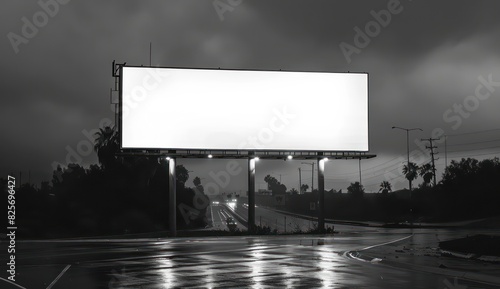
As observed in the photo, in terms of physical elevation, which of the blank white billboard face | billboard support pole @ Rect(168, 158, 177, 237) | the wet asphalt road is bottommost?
the wet asphalt road

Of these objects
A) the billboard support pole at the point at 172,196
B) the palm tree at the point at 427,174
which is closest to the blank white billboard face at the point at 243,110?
the billboard support pole at the point at 172,196

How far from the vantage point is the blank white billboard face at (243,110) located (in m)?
47.9

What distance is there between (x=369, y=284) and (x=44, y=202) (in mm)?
77884

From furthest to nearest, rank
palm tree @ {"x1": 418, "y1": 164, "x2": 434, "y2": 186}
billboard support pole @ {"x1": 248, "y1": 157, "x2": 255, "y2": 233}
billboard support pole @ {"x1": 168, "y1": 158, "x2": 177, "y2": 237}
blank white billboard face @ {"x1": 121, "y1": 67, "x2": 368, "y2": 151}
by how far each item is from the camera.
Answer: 1. palm tree @ {"x1": 418, "y1": 164, "x2": 434, "y2": 186}
2. billboard support pole @ {"x1": 248, "y1": 157, "x2": 255, "y2": 233}
3. blank white billboard face @ {"x1": 121, "y1": 67, "x2": 368, "y2": 151}
4. billboard support pole @ {"x1": 168, "y1": 158, "x2": 177, "y2": 237}

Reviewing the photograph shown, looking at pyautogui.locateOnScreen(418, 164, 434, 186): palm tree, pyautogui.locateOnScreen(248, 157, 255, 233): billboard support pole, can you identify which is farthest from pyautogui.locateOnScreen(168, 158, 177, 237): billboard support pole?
pyautogui.locateOnScreen(418, 164, 434, 186): palm tree

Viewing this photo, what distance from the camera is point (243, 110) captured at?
48.9 m

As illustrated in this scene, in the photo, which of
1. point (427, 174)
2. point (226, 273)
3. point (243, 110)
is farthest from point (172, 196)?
point (427, 174)

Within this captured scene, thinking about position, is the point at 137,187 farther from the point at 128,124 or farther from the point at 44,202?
the point at 128,124

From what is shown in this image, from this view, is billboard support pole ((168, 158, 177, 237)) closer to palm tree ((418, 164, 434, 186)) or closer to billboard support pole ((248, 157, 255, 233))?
billboard support pole ((248, 157, 255, 233))

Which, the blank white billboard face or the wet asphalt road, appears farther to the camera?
the blank white billboard face

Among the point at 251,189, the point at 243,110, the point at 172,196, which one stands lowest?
the point at 172,196

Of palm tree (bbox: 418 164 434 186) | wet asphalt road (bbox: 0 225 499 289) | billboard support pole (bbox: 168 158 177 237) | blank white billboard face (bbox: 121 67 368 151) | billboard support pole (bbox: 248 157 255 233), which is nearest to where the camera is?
wet asphalt road (bbox: 0 225 499 289)

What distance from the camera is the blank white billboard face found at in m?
47.9

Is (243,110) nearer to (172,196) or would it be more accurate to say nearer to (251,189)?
(251,189)
